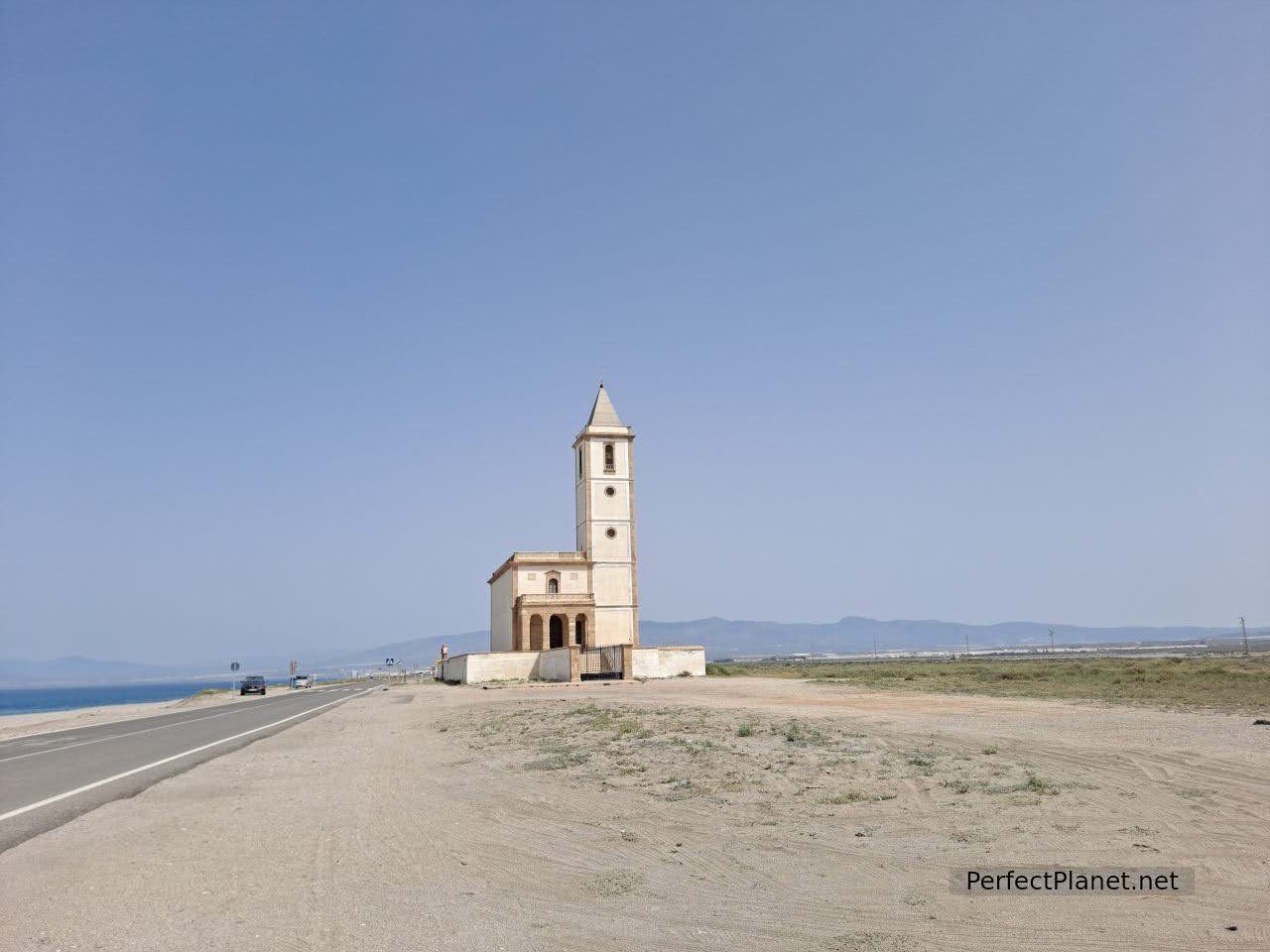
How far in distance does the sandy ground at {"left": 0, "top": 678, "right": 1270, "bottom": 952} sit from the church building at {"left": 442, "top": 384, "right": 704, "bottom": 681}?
41.1 meters

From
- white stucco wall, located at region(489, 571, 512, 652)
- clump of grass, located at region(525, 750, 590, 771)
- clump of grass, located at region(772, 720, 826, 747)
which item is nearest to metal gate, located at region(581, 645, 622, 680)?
white stucco wall, located at region(489, 571, 512, 652)

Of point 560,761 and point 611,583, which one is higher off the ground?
point 611,583

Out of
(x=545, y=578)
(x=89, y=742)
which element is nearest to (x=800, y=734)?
(x=89, y=742)

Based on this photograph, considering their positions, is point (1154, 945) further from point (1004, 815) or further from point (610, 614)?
point (610, 614)

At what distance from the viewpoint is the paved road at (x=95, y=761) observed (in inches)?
452

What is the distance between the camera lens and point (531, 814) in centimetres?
1041

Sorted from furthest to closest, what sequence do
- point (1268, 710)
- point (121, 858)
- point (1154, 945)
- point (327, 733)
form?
point (327, 733) → point (1268, 710) → point (121, 858) → point (1154, 945)

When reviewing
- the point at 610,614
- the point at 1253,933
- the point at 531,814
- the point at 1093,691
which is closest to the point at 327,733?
the point at 531,814

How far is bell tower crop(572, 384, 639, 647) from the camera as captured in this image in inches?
2425

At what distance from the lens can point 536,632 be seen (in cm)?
5962

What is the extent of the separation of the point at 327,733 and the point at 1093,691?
2337cm

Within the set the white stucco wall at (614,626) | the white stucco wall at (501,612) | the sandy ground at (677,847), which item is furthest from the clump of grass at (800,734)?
the white stucco wall at (501,612)

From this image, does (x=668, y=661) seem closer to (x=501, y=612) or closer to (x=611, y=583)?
(x=611, y=583)

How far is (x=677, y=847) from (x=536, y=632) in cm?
5193
